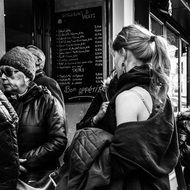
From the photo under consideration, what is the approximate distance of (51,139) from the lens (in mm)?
2811

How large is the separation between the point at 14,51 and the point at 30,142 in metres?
0.72

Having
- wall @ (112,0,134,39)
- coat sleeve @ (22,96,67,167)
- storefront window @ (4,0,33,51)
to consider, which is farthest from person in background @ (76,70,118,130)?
storefront window @ (4,0,33,51)

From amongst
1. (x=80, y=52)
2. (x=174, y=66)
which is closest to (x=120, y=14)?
(x=80, y=52)

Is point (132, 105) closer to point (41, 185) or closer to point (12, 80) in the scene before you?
point (41, 185)

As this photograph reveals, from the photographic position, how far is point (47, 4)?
18.4 feet

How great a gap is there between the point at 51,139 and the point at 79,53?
2876mm

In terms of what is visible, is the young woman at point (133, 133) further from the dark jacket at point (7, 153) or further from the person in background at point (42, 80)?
the person in background at point (42, 80)

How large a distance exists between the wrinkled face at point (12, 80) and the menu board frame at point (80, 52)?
2.65m

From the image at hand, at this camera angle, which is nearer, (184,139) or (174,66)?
→ (184,139)

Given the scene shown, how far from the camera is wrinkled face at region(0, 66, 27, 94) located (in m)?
2.78

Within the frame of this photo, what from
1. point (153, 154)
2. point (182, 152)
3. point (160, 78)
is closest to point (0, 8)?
point (160, 78)

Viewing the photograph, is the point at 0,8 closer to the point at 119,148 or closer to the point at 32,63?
the point at 32,63

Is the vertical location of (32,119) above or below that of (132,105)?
below

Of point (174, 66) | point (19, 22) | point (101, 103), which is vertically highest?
point (19, 22)
